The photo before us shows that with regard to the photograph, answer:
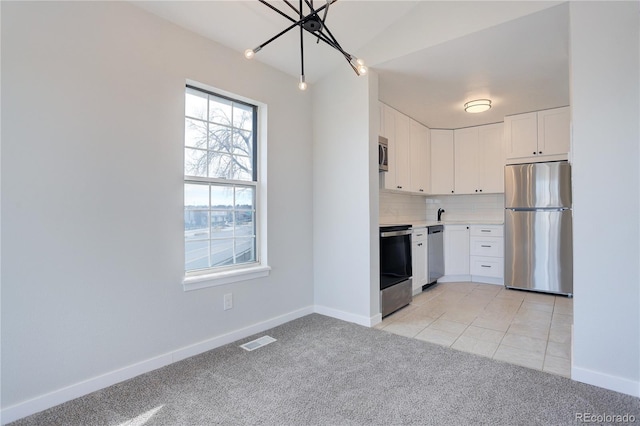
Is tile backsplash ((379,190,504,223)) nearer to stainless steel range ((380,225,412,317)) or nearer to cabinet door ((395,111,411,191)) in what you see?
cabinet door ((395,111,411,191))

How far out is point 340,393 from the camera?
2.03m

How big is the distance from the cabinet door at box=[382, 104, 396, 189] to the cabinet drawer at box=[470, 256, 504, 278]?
198 cm

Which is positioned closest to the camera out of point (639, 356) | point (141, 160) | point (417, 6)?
point (639, 356)

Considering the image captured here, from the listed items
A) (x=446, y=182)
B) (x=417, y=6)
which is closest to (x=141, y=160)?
(x=417, y=6)

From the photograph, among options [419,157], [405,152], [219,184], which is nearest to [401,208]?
[419,157]

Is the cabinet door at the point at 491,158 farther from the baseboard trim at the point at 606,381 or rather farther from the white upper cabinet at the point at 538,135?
the baseboard trim at the point at 606,381

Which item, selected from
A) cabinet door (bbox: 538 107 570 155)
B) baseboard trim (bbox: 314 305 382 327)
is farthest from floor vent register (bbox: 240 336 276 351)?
cabinet door (bbox: 538 107 570 155)

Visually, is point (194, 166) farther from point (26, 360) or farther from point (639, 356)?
point (639, 356)

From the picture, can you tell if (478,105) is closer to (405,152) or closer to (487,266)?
(405,152)

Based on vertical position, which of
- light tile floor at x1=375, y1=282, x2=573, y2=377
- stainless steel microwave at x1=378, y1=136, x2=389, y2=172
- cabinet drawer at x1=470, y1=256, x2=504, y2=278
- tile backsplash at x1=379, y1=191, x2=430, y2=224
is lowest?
light tile floor at x1=375, y1=282, x2=573, y2=377

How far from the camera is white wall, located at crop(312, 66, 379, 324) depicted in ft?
10.5

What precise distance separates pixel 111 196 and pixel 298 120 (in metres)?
1.94

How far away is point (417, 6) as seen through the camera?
2.89 metres

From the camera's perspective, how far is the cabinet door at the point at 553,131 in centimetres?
432
